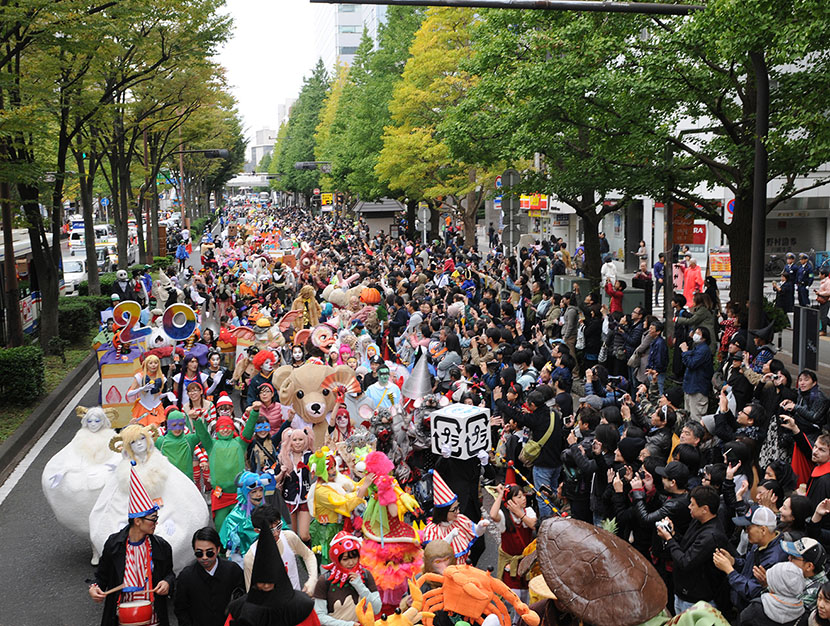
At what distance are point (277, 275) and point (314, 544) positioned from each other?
15380mm

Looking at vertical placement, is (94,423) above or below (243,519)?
above

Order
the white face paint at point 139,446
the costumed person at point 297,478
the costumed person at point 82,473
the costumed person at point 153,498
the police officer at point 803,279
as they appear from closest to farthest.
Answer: the costumed person at point 153,498, the white face paint at point 139,446, the costumed person at point 297,478, the costumed person at point 82,473, the police officer at point 803,279

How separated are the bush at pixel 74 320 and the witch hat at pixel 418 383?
13.2 meters

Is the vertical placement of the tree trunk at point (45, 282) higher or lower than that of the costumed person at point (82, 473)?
higher

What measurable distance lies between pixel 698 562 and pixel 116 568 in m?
3.88

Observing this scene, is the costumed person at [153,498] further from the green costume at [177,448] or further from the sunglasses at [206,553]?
the sunglasses at [206,553]

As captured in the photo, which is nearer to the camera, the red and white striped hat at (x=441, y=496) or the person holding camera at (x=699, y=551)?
the person holding camera at (x=699, y=551)

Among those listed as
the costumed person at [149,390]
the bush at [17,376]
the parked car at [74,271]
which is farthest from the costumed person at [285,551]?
the parked car at [74,271]

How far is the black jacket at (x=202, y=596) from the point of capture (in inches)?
226

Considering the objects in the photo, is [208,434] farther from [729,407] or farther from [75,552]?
[729,407]

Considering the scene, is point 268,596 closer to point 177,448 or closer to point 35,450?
point 177,448

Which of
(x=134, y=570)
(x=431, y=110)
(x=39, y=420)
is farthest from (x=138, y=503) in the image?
(x=431, y=110)

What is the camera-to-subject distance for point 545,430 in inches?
325

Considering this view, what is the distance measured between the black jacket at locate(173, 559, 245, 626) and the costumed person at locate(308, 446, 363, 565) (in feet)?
3.73
